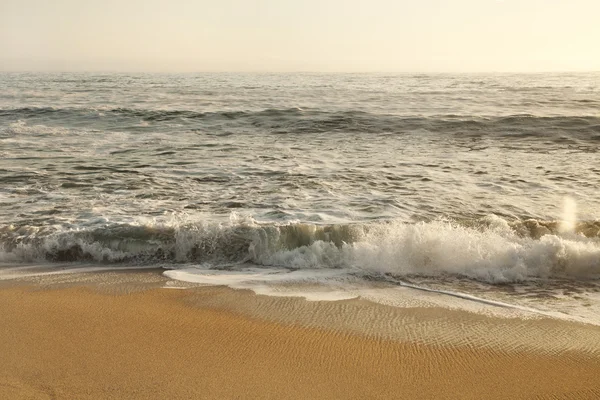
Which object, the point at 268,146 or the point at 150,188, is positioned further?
the point at 268,146

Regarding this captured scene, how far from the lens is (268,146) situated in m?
14.0

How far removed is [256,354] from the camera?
3979 mm

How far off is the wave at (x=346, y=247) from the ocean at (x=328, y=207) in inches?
0.8

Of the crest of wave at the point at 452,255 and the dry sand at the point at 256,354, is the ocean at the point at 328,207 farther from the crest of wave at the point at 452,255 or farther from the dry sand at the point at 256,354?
the dry sand at the point at 256,354

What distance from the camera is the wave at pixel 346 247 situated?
5.98 meters

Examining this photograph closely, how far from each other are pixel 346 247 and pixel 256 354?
2.59m

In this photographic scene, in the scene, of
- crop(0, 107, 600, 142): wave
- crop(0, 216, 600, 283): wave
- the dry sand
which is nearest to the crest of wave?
crop(0, 216, 600, 283): wave

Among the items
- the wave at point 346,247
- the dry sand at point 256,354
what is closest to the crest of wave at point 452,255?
the wave at point 346,247

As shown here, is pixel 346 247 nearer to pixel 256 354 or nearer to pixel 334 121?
pixel 256 354

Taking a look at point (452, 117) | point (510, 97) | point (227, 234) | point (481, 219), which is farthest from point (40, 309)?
point (510, 97)

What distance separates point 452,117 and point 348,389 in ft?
53.3

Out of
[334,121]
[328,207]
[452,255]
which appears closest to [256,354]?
[452,255]

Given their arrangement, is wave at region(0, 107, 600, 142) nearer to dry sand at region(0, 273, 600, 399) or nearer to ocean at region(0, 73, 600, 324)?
ocean at region(0, 73, 600, 324)

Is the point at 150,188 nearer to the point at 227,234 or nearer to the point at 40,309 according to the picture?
the point at 227,234
